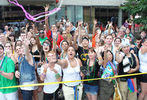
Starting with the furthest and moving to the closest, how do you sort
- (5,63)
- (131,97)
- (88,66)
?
1. (131,97)
2. (88,66)
3. (5,63)

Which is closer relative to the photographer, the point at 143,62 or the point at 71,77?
the point at 71,77

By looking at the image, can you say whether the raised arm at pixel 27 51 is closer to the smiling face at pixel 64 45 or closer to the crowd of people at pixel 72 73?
the crowd of people at pixel 72 73

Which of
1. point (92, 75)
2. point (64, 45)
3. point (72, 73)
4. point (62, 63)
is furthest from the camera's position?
point (64, 45)

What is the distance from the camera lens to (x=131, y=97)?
4.07 m

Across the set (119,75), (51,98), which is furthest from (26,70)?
(119,75)

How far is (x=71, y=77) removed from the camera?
3.57 m

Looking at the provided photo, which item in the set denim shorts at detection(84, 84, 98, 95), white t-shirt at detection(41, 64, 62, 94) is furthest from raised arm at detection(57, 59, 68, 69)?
denim shorts at detection(84, 84, 98, 95)

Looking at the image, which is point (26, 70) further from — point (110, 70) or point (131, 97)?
point (131, 97)

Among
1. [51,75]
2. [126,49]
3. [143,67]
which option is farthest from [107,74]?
[51,75]

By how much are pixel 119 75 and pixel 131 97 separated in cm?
63

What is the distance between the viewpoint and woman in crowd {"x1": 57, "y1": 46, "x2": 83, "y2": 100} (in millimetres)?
3553

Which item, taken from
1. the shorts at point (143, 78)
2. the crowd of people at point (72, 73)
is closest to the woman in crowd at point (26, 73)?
the crowd of people at point (72, 73)

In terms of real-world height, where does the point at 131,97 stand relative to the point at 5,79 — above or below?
below

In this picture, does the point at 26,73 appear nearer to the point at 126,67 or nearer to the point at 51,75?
the point at 51,75
